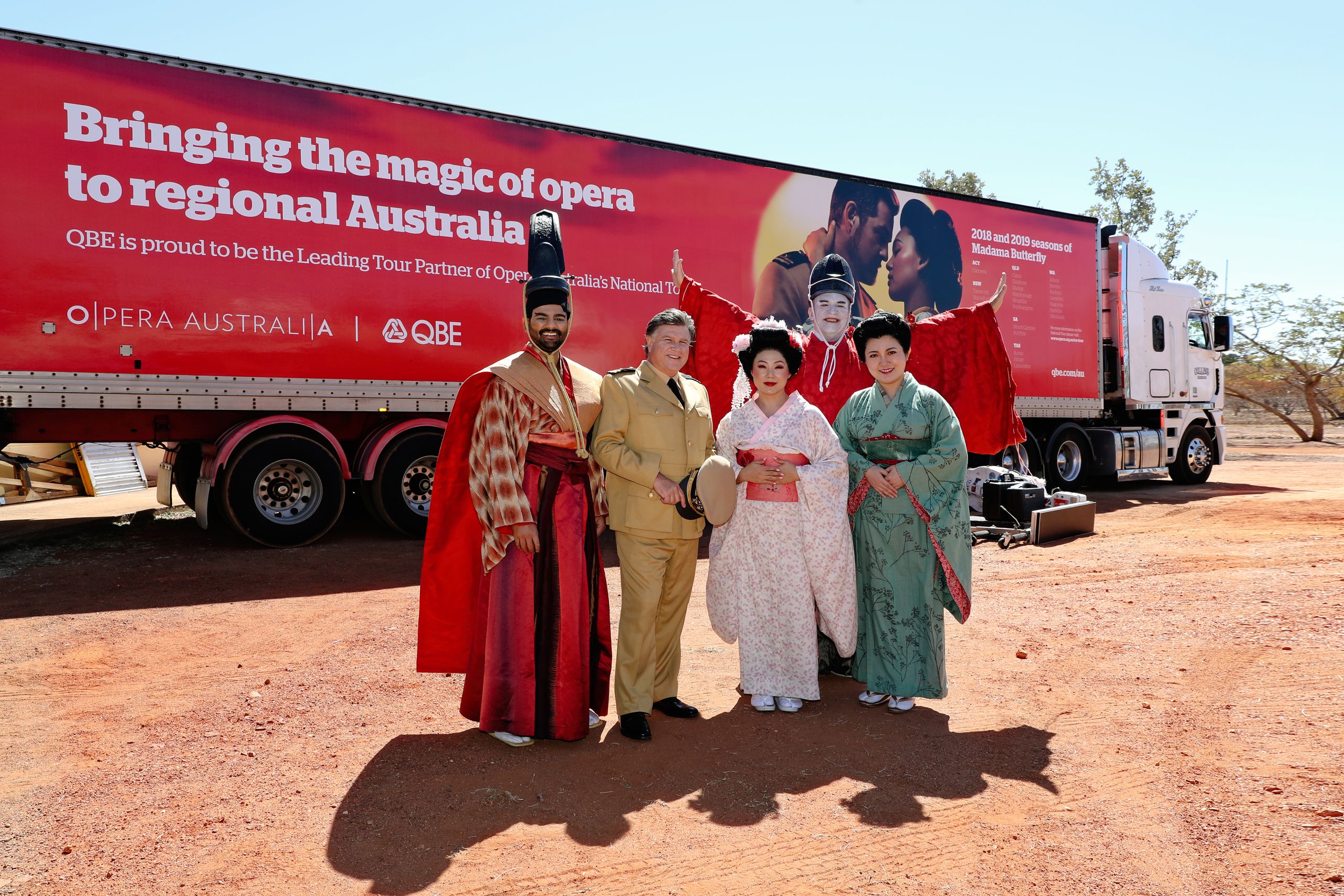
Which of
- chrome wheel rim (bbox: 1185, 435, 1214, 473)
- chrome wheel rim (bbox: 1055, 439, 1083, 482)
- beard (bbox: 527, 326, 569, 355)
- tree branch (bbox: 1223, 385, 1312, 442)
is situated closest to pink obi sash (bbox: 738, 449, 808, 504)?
beard (bbox: 527, 326, 569, 355)

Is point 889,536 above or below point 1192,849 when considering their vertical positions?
above

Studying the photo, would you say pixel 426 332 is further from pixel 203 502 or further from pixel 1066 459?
pixel 1066 459

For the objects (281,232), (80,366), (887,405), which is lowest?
(887,405)

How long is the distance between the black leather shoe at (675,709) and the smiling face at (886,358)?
5.34ft

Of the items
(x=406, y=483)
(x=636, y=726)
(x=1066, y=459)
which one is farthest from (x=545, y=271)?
(x=1066, y=459)

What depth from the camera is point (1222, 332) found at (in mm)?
13570

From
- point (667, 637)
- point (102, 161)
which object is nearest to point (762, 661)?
point (667, 637)

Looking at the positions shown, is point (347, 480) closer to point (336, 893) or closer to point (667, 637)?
point (667, 637)

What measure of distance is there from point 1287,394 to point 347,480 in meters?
32.7

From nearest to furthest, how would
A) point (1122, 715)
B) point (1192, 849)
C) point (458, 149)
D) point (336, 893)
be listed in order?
point (336, 893)
point (1192, 849)
point (1122, 715)
point (458, 149)

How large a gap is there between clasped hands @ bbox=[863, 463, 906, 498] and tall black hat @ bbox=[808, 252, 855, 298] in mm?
893

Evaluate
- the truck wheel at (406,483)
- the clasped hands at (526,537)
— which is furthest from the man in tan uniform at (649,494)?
the truck wheel at (406,483)

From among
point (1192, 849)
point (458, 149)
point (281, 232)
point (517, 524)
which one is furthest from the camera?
point (458, 149)

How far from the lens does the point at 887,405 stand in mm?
3852
